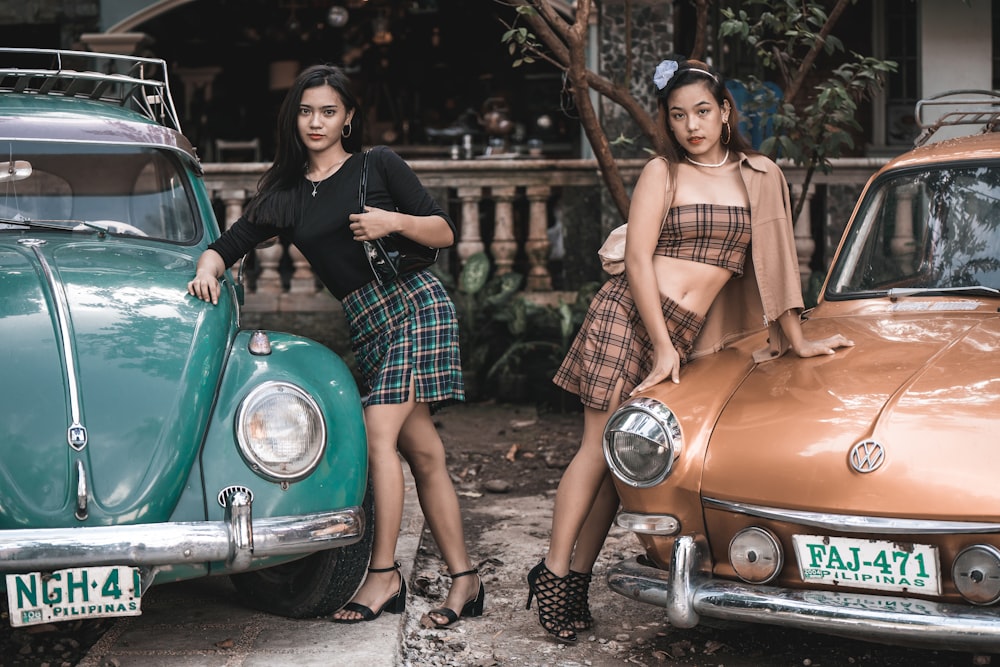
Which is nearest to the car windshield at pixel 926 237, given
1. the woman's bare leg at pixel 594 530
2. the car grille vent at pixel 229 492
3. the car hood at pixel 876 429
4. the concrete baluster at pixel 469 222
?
the car hood at pixel 876 429

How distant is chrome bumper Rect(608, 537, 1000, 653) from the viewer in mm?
2943

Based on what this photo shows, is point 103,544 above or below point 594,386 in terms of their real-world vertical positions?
below

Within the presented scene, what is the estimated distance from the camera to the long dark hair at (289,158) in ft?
13.1

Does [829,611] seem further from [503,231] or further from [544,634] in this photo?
[503,231]

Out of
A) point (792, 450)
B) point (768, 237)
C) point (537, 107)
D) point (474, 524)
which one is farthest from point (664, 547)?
point (537, 107)

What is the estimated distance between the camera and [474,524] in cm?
563

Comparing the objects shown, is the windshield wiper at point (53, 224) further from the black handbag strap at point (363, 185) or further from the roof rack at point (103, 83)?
the black handbag strap at point (363, 185)

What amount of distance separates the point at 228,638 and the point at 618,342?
5.19 feet

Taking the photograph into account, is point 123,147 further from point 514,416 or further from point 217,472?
point 514,416

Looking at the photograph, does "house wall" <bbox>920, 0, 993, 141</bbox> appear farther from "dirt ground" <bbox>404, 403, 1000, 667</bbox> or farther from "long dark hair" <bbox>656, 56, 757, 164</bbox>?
"long dark hair" <bbox>656, 56, 757, 164</bbox>

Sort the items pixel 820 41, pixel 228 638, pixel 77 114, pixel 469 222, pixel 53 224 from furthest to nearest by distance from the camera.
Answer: pixel 469 222, pixel 820 41, pixel 77 114, pixel 53 224, pixel 228 638

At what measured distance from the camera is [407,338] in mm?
3998

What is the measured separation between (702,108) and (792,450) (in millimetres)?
1214

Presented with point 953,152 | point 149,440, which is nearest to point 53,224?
point 149,440
